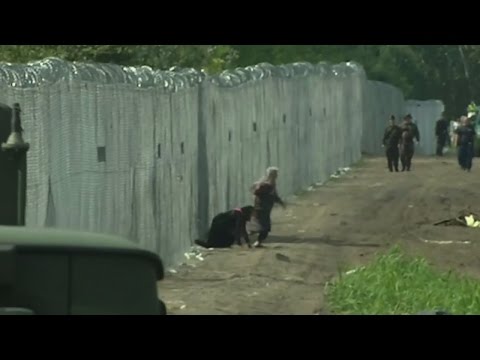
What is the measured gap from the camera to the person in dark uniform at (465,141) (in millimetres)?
44531

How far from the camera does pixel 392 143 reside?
44.2m

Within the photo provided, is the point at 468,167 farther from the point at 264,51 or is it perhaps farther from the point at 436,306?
the point at 436,306

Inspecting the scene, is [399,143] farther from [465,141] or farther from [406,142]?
[465,141]

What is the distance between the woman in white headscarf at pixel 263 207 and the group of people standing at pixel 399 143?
19.4 metres

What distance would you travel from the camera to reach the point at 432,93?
3275 inches

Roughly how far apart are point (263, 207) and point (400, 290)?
6.64 m

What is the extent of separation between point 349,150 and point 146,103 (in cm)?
2836

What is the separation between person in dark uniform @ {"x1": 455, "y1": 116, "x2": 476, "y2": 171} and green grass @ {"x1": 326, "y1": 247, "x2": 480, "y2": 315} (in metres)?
25.3

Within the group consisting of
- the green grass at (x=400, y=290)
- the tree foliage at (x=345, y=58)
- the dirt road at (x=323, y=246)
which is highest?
the tree foliage at (x=345, y=58)

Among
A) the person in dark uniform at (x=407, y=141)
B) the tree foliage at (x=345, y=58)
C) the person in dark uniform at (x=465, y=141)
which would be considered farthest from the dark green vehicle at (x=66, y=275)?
the person in dark uniform at (x=465, y=141)

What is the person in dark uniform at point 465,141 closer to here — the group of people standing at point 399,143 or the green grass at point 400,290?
the group of people standing at point 399,143

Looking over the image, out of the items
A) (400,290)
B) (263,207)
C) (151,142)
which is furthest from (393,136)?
(400,290)

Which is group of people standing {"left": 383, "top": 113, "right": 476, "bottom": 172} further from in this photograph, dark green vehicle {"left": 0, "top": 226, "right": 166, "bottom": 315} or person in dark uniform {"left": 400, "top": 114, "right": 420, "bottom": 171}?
dark green vehicle {"left": 0, "top": 226, "right": 166, "bottom": 315}
